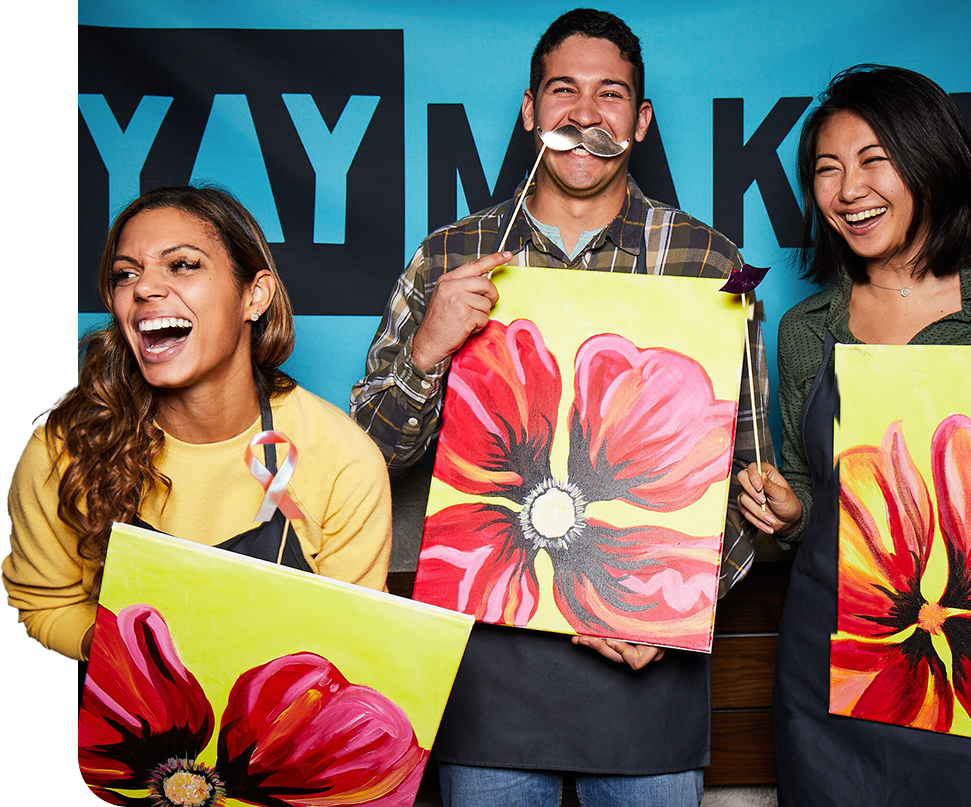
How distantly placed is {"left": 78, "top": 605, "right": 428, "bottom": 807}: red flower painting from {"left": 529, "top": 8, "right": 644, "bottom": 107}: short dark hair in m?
1.09

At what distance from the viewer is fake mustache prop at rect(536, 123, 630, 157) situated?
1.34 m

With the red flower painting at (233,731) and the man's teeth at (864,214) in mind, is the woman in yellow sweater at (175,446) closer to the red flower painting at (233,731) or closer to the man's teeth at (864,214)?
the red flower painting at (233,731)

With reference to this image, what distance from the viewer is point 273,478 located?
112 cm

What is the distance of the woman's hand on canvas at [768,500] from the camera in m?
1.30

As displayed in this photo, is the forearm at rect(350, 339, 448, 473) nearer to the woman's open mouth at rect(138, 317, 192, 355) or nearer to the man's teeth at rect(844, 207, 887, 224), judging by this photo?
the woman's open mouth at rect(138, 317, 192, 355)

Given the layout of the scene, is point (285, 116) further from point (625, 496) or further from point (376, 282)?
point (625, 496)

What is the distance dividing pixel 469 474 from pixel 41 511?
0.63 m

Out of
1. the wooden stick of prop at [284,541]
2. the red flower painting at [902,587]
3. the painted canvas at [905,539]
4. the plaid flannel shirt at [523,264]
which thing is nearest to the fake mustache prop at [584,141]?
the plaid flannel shirt at [523,264]

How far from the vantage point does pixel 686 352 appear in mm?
1214

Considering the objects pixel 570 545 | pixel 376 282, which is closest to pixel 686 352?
pixel 570 545

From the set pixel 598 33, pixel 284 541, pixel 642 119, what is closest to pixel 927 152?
pixel 642 119

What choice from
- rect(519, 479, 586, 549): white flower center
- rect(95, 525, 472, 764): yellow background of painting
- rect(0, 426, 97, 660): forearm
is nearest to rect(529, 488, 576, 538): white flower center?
rect(519, 479, 586, 549): white flower center

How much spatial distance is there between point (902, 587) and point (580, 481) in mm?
504

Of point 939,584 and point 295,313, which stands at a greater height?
point 295,313
